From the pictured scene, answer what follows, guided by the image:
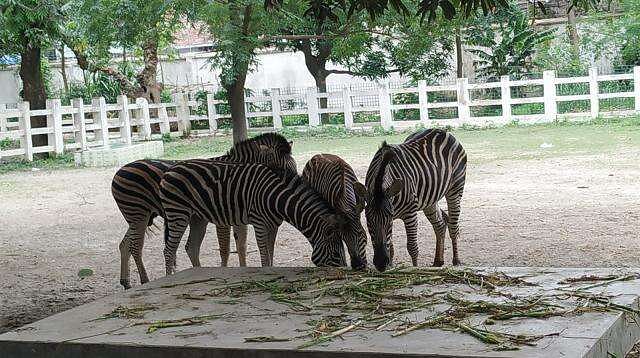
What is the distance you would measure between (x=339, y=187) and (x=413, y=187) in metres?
0.83

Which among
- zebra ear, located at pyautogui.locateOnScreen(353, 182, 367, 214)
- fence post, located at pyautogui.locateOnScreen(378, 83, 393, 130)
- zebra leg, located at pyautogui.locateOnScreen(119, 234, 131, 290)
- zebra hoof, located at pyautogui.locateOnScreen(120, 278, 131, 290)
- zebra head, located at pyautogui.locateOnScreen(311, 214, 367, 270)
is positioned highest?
fence post, located at pyautogui.locateOnScreen(378, 83, 393, 130)

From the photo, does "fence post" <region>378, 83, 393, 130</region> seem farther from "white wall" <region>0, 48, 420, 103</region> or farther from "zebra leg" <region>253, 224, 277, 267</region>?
"zebra leg" <region>253, 224, 277, 267</region>

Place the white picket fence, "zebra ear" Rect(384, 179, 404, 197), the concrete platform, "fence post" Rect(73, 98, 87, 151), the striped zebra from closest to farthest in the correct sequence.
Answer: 1. the concrete platform
2. the striped zebra
3. "zebra ear" Rect(384, 179, 404, 197)
4. the white picket fence
5. "fence post" Rect(73, 98, 87, 151)

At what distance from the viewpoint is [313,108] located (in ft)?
89.4

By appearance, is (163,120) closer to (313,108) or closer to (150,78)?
(150,78)

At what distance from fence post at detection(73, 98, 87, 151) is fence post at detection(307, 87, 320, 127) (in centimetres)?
703

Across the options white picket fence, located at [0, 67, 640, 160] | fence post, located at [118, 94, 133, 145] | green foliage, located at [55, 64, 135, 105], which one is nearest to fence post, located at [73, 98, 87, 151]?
white picket fence, located at [0, 67, 640, 160]

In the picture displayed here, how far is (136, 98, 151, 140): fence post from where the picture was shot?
26.2 m

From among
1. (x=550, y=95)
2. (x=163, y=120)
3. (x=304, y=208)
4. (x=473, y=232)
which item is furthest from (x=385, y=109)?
(x=304, y=208)

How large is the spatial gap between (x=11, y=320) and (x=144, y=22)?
17.8 feet

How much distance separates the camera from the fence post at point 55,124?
22.5 meters

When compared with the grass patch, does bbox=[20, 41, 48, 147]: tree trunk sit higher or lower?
higher

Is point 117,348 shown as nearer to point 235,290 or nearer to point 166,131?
point 235,290

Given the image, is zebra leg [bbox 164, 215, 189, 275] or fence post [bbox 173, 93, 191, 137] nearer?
zebra leg [bbox 164, 215, 189, 275]
